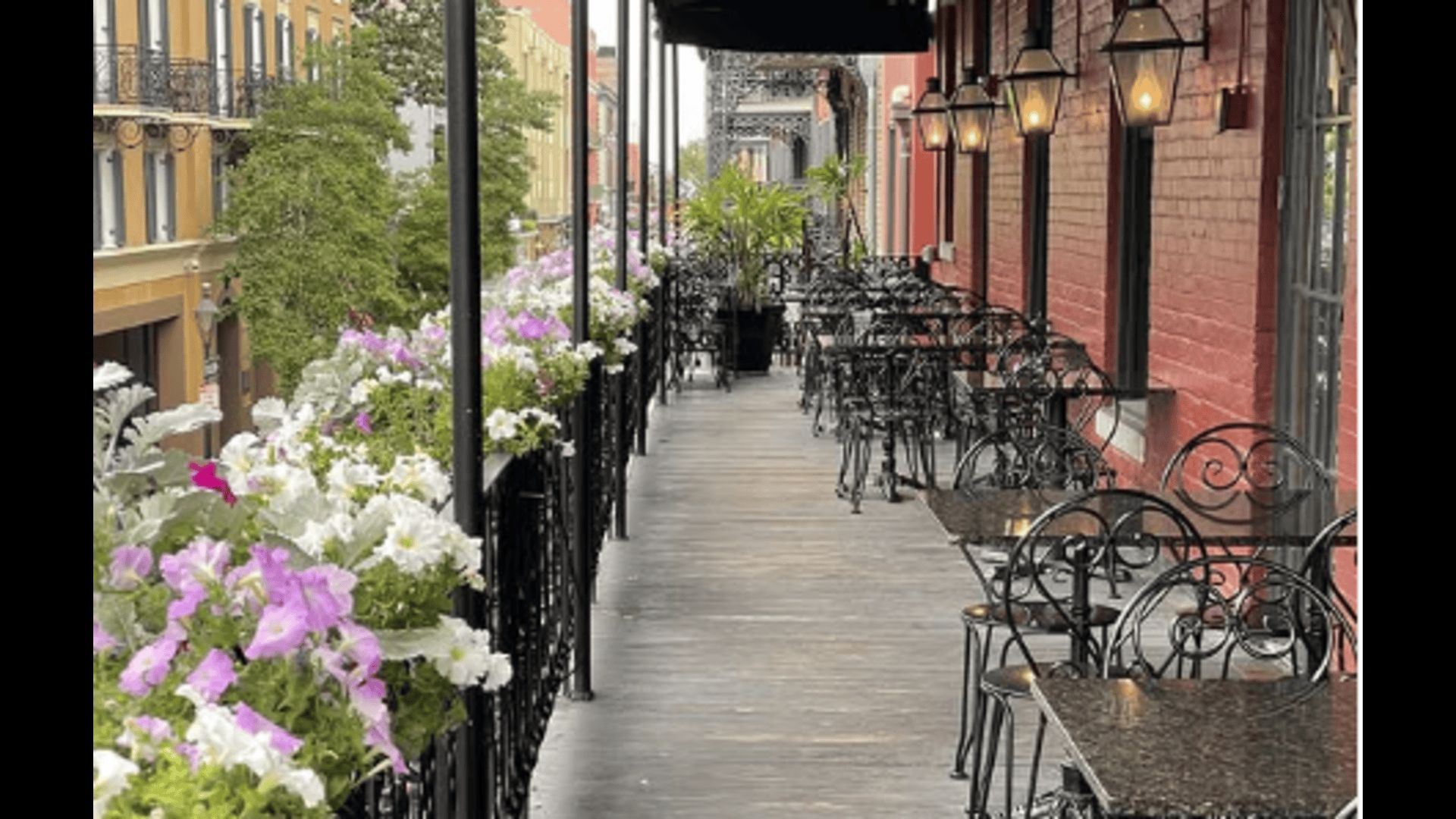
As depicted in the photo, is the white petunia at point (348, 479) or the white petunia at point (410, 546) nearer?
the white petunia at point (410, 546)

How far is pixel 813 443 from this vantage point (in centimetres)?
1101

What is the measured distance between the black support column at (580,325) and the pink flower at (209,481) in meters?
2.96

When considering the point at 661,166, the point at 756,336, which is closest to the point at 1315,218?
the point at 661,166

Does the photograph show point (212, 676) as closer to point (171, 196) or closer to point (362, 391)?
point (362, 391)

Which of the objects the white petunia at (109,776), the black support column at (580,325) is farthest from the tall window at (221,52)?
the white petunia at (109,776)

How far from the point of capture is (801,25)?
11852mm

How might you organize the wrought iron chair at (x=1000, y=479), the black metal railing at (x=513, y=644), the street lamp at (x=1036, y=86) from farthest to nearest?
the street lamp at (x=1036, y=86)
the wrought iron chair at (x=1000, y=479)
the black metal railing at (x=513, y=644)

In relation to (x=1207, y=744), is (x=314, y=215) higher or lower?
higher

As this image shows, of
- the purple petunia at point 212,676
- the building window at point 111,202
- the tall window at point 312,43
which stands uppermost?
the tall window at point 312,43

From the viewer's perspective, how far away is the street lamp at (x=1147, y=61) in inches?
237

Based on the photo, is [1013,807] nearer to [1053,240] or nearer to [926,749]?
[926,749]

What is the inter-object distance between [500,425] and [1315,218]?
296cm

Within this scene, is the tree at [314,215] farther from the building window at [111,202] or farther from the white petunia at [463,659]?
the white petunia at [463,659]
